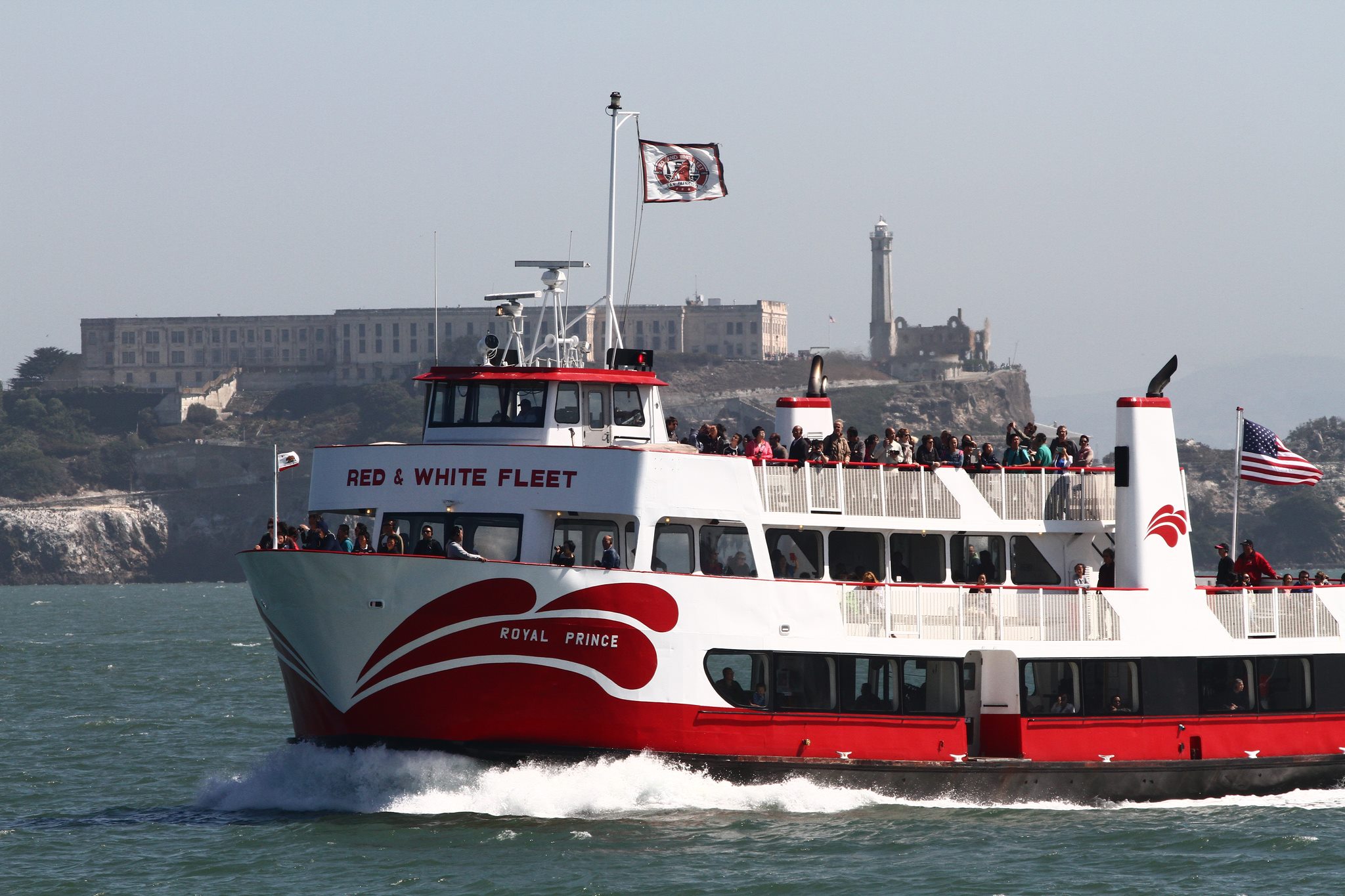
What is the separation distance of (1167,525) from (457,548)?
974cm

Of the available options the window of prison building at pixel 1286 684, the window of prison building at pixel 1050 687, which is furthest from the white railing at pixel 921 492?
the window of prison building at pixel 1286 684

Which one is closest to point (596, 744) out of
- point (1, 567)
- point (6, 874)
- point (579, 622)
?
point (579, 622)

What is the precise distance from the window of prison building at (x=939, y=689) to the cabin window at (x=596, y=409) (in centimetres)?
509

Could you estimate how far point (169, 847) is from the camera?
64.7 feet

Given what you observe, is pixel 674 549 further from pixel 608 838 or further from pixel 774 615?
pixel 608 838

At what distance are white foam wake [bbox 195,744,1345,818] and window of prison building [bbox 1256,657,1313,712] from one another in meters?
6.17

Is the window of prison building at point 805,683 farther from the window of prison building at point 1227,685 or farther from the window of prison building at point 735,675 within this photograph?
the window of prison building at point 1227,685

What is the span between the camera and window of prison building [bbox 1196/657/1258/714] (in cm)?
2212

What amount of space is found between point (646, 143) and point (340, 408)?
506 ft

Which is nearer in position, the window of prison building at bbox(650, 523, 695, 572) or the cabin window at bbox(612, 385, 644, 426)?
the window of prison building at bbox(650, 523, 695, 572)

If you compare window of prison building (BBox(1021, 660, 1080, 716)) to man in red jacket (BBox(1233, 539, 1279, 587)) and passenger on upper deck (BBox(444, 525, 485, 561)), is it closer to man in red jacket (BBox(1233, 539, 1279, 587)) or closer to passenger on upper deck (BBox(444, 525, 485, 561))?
man in red jacket (BBox(1233, 539, 1279, 587))

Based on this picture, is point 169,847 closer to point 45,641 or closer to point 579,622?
point 579,622

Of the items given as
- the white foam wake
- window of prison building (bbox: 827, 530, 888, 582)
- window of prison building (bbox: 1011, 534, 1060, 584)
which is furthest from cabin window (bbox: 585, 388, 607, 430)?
window of prison building (bbox: 1011, 534, 1060, 584)

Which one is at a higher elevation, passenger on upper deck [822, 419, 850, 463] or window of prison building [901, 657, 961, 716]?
passenger on upper deck [822, 419, 850, 463]
